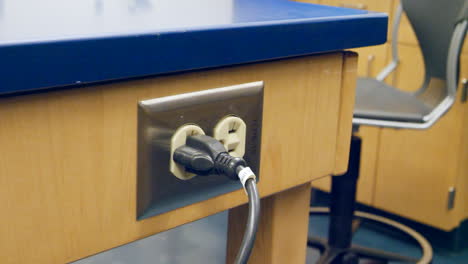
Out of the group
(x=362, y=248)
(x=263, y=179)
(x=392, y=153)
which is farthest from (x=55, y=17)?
(x=392, y=153)

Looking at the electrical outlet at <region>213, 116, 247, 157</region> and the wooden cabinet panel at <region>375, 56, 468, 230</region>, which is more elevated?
the electrical outlet at <region>213, 116, 247, 157</region>

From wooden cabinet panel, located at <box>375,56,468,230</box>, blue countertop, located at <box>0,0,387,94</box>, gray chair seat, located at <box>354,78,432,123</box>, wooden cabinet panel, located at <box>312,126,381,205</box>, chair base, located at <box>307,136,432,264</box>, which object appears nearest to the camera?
blue countertop, located at <box>0,0,387,94</box>

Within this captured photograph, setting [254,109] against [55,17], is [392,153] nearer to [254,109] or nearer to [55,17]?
[254,109]

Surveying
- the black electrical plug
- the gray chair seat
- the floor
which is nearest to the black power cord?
the black electrical plug

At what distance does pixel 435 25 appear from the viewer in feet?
4.78

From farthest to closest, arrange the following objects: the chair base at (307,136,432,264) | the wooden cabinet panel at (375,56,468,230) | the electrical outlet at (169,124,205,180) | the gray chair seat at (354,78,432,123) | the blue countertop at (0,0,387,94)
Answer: the wooden cabinet panel at (375,56,468,230), the chair base at (307,136,432,264), the gray chair seat at (354,78,432,123), the electrical outlet at (169,124,205,180), the blue countertop at (0,0,387,94)

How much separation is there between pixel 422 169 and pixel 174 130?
5.31 feet

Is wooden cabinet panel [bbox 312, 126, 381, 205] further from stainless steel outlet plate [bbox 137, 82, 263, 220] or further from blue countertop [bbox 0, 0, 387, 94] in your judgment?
stainless steel outlet plate [bbox 137, 82, 263, 220]

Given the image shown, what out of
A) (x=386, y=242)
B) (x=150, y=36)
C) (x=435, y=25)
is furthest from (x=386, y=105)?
(x=150, y=36)

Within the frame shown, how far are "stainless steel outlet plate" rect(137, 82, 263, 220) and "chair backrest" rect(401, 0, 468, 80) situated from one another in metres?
1.01

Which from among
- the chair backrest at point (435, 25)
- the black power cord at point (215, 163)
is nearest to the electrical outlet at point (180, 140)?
the black power cord at point (215, 163)

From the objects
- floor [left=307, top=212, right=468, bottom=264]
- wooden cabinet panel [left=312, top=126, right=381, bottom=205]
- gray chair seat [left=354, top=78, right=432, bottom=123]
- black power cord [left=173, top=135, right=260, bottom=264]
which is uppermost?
black power cord [left=173, top=135, right=260, bottom=264]

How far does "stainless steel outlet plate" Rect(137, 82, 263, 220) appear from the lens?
1.48 feet

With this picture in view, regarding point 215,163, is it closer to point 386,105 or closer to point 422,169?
point 386,105
